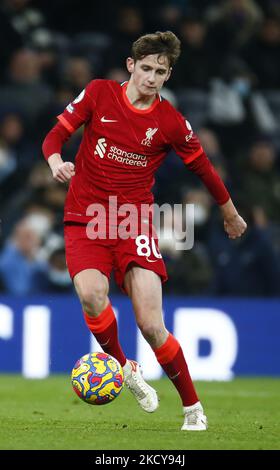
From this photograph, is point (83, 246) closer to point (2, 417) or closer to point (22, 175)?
point (2, 417)

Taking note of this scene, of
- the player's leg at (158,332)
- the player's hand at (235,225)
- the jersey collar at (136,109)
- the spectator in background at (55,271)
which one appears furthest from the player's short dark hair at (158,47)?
the spectator in background at (55,271)

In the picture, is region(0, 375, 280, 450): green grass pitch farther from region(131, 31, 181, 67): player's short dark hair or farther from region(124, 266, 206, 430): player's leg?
region(131, 31, 181, 67): player's short dark hair

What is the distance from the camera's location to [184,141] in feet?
26.0

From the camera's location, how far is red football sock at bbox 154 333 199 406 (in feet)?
25.8

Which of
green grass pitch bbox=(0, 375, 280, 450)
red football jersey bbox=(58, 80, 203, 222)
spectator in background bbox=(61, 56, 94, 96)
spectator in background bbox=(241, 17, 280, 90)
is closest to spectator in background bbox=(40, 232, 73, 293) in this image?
green grass pitch bbox=(0, 375, 280, 450)

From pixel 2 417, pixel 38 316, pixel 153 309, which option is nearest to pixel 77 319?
pixel 38 316

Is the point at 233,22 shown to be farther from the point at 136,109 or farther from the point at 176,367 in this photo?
the point at 176,367

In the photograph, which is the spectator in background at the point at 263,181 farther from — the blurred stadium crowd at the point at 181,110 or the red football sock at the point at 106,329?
the red football sock at the point at 106,329

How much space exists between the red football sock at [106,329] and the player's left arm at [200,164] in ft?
3.14

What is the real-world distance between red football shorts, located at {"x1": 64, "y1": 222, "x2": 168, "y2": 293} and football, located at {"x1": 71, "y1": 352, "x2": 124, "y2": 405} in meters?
0.57

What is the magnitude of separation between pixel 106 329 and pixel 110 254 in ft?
1.58

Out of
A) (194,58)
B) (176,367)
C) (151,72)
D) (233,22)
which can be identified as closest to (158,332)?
(176,367)

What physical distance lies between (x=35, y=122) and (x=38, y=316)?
8.11ft

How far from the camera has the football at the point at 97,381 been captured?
7.59 meters
